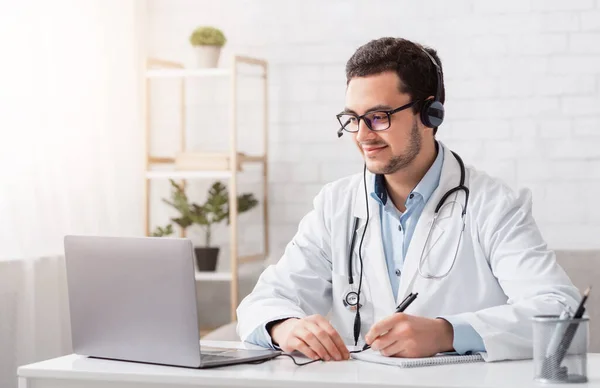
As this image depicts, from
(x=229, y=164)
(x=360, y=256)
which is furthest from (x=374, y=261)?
(x=229, y=164)

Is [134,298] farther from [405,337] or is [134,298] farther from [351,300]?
[351,300]

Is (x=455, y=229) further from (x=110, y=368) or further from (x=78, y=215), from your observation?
(x=78, y=215)

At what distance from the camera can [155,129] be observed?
4.17 metres

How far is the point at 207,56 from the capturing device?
3857 mm

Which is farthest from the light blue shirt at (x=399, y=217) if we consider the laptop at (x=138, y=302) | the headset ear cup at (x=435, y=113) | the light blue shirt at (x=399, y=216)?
the laptop at (x=138, y=302)

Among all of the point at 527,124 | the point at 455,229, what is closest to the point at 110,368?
the point at 455,229

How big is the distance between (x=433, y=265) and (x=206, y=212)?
6.03 feet

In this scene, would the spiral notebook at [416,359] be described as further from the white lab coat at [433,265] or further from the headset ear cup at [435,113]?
the headset ear cup at [435,113]

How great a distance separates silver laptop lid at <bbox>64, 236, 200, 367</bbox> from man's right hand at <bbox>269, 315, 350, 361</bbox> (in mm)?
227

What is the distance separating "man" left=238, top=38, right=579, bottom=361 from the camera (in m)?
2.06

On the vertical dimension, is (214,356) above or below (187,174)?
below

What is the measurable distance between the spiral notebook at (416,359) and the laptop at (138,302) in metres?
0.19

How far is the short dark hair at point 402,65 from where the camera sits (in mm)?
2180

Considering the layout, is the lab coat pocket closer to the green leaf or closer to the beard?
the beard
